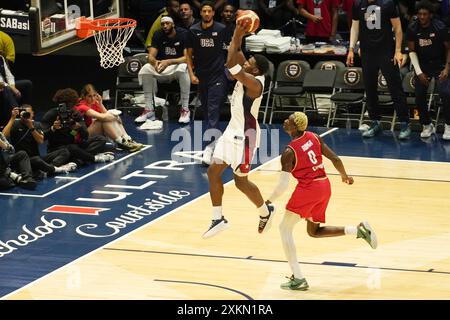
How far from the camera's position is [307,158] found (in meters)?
10.2

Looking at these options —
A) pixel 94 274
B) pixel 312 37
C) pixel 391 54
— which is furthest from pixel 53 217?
pixel 312 37

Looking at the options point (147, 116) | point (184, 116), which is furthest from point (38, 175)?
point (184, 116)

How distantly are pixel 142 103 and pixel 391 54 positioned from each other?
5.73 meters

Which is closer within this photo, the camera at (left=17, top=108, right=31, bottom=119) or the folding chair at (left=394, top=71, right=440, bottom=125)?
the camera at (left=17, top=108, right=31, bottom=119)

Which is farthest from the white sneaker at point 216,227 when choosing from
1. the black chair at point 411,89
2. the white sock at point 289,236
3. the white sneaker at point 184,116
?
the white sneaker at point 184,116

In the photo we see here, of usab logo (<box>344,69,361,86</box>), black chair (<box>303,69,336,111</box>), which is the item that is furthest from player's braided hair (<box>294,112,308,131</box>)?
usab logo (<box>344,69,361,86</box>)

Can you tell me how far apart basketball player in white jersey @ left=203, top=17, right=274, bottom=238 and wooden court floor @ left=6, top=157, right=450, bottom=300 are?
0.56 m

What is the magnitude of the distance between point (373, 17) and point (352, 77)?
1.68 meters

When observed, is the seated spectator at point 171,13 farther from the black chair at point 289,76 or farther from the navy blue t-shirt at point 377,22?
Result: the navy blue t-shirt at point 377,22

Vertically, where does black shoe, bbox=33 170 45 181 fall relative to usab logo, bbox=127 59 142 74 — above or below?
below

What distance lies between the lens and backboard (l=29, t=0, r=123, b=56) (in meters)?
15.3

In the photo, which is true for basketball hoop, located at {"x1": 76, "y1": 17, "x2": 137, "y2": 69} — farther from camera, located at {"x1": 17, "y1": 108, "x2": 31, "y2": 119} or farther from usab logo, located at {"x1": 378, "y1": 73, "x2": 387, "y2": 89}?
usab logo, located at {"x1": 378, "y1": 73, "x2": 387, "y2": 89}

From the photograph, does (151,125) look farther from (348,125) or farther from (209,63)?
(348,125)

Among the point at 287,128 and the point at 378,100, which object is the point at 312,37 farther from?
the point at 287,128
